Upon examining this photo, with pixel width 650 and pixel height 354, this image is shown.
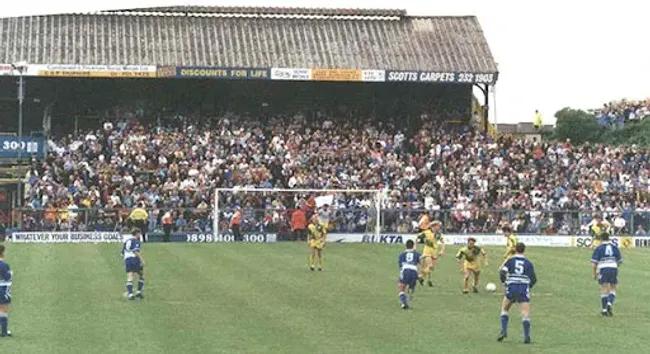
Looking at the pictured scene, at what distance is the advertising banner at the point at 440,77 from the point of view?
68.8 meters

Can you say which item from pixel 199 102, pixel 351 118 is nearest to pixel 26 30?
pixel 199 102

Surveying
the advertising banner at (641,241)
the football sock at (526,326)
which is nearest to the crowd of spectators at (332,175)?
the advertising banner at (641,241)

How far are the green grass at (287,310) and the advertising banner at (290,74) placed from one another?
24000mm

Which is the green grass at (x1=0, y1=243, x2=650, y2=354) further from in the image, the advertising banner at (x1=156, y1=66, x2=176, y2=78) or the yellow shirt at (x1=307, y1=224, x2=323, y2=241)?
the advertising banner at (x1=156, y1=66, x2=176, y2=78)

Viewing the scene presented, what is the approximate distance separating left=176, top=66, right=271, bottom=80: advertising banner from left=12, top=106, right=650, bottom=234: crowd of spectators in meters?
2.23

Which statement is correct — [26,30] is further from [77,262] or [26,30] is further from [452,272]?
[452,272]

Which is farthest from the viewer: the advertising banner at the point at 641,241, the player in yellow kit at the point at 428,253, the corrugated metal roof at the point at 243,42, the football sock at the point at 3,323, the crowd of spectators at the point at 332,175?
the corrugated metal roof at the point at 243,42

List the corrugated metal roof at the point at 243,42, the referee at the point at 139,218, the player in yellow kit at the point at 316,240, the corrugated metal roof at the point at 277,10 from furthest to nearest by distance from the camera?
the corrugated metal roof at the point at 277,10 → the corrugated metal roof at the point at 243,42 → the referee at the point at 139,218 → the player in yellow kit at the point at 316,240

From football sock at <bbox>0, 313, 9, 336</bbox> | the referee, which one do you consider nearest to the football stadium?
the referee

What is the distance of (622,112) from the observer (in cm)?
7806

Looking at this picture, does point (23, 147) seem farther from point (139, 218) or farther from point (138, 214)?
point (138, 214)

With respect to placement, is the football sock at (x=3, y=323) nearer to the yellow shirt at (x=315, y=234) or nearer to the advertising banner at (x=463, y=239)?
the yellow shirt at (x=315, y=234)

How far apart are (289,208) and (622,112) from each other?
27052 millimetres

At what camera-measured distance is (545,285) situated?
36.8 m
